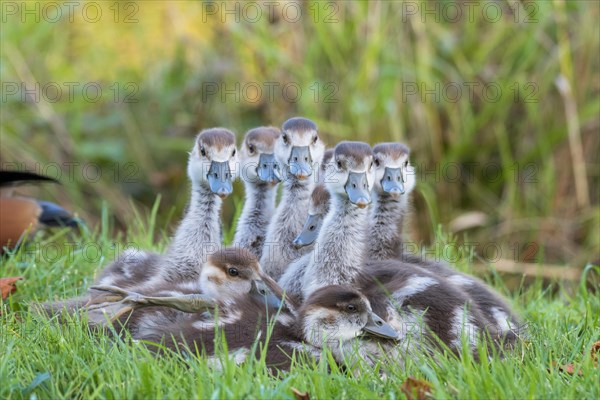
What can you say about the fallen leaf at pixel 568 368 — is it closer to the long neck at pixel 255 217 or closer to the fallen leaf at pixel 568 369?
the fallen leaf at pixel 568 369

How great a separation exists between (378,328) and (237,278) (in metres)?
0.65

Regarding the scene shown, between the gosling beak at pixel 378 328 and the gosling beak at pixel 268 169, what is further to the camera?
the gosling beak at pixel 268 169

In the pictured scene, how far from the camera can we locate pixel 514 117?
8.79 m

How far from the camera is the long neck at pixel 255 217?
475 cm

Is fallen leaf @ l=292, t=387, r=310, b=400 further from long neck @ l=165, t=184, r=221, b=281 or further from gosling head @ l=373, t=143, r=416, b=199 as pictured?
gosling head @ l=373, t=143, r=416, b=199

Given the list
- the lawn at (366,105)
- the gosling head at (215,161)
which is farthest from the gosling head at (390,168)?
Result: the lawn at (366,105)

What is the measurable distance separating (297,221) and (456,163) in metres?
4.30

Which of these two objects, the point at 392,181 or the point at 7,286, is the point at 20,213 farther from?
the point at 392,181

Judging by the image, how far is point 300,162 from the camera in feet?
14.7
